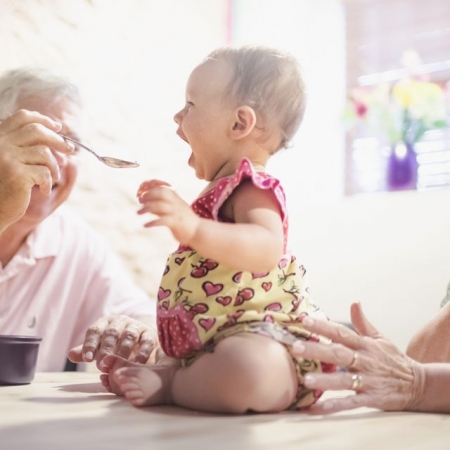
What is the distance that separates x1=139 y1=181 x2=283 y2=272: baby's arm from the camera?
919 mm

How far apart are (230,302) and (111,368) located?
0.26m

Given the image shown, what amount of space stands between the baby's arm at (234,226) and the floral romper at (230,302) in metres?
0.02

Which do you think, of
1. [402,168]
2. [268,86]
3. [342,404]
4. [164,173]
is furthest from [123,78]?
[342,404]

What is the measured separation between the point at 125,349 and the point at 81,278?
73 centimetres

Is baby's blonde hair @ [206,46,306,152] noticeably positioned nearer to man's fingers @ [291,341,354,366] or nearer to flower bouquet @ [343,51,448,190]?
man's fingers @ [291,341,354,366]

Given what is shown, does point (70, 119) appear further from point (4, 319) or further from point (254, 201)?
point (254, 201)

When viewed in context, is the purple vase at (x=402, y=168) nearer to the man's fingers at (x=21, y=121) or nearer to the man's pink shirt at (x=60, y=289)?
the man's pink shirt at (x=60, y=289)

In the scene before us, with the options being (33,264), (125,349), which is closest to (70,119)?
(33,264)

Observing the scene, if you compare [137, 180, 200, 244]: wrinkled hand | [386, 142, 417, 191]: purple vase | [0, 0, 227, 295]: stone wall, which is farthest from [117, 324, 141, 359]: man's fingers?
[386, 142, 417, 191]: purple vase

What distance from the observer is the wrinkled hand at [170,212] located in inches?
35.7

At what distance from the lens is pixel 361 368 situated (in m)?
1.00

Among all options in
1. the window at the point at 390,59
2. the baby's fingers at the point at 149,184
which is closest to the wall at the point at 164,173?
the window at the point at 390,59

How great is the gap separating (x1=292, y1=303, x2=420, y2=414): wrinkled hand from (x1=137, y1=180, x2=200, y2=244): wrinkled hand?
205 mm

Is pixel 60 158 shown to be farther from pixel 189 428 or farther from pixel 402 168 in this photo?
pixel 402 168
